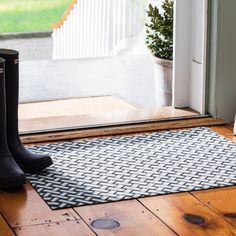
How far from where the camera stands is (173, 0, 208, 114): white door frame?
3344 mm

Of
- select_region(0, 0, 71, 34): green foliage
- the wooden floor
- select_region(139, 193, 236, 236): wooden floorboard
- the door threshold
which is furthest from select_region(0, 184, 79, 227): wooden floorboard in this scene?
select_region(0, 0, 71, 34): green foliage

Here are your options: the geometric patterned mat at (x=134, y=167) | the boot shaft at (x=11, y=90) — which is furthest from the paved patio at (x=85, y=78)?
the boot shaft at (x=11, y=90)

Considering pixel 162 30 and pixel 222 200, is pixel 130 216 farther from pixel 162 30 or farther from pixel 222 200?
pixel 162 30

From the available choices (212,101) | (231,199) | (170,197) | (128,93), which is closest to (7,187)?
(170,197)

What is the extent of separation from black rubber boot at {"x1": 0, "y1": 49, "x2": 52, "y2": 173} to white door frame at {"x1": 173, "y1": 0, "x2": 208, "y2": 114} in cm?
89

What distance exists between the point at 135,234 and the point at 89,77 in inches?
80.4

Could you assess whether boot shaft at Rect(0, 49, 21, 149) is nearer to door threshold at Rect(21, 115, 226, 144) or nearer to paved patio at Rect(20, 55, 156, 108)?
door threshold at Rect(21, 115, 226, 144)

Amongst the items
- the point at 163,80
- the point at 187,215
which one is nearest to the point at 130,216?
the point at 187,215

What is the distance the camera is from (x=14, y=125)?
2.75 meters

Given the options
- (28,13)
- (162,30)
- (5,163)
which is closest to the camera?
(5,163)

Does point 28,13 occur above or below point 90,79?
above

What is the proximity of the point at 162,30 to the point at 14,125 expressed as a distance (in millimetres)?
1140

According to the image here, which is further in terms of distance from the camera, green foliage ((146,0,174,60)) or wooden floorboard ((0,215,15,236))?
green foliage ((146,0,174,60))

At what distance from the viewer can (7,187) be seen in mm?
2602
